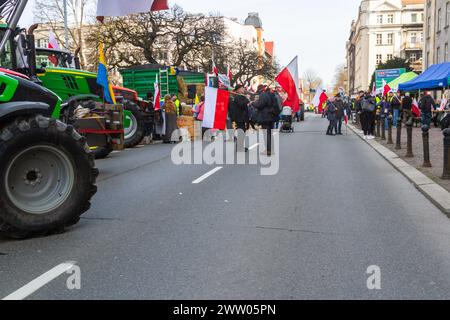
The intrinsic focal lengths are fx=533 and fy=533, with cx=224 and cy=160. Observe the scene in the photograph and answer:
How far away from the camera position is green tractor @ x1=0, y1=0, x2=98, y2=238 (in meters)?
5.24

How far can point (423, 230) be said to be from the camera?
235 inches

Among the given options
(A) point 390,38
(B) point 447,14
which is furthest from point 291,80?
(A) point 390,38

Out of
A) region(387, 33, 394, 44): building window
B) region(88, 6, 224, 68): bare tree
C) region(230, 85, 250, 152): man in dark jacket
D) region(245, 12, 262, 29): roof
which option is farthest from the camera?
region(245, 12, 262, 29): roof

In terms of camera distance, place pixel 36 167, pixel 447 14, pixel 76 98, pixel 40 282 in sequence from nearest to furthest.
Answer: pixel 40 282
pixel 36 167
pixel 76 98
pixel 447 14

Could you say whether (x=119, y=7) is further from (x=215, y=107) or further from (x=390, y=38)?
(x=390, y=38)

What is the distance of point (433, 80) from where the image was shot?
2473 centimetres

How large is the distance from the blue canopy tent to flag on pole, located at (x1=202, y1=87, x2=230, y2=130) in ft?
46.1

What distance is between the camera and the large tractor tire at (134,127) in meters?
17.2

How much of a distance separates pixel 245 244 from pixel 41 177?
2.26 metres

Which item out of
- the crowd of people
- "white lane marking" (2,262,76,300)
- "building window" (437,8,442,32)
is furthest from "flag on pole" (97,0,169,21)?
"building window" (437,8,442,32)

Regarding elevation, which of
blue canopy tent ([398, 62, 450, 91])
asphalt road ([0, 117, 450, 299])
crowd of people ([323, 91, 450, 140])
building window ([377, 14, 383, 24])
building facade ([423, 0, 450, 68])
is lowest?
asphalt road ([0, 117, 450, 299])

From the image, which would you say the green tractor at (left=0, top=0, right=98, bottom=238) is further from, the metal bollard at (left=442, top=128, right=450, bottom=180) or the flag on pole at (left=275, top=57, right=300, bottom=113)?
the flag on pole at (left=275, top=57, right=300, bottom=113)

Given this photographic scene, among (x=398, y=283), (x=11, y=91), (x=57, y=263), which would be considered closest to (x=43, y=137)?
(x=11, y=91)
